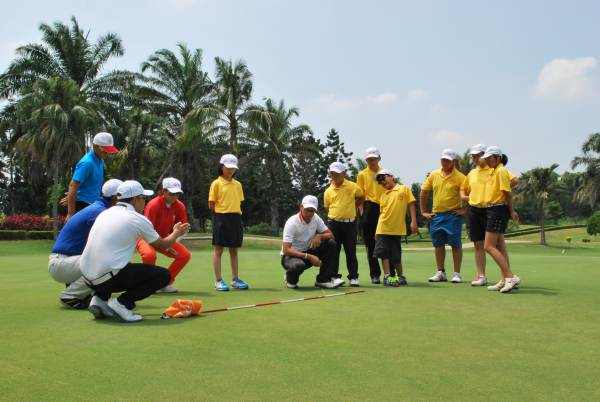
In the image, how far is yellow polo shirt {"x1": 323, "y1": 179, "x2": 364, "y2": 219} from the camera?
284 inches

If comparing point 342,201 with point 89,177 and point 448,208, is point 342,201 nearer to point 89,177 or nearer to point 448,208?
point 448,208

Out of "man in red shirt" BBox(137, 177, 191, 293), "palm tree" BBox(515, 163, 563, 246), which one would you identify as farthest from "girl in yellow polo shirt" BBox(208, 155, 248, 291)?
"palm tree" BBox(515, 163, 563, 246)

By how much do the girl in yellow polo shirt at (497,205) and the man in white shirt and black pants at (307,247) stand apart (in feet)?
7.42

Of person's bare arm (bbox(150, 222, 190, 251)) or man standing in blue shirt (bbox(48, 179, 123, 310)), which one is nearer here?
person's bare arm (bbox(150, 222, 190, 251))

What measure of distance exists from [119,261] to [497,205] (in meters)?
5.04

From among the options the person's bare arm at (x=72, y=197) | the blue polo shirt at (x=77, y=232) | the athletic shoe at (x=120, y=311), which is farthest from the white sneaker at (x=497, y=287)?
the person's bare arm at (x=72, y=197)

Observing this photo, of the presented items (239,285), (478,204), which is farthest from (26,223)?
(478,204)

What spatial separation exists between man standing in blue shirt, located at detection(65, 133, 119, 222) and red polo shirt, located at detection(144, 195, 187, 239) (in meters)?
0.76

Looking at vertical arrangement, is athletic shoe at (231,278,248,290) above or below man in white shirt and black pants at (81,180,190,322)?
below

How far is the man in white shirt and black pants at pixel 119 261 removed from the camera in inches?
170

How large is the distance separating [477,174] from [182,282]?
5175 mm

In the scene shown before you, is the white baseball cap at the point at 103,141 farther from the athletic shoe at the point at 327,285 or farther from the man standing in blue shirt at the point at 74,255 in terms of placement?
the athletic shoe at the point at 327,285

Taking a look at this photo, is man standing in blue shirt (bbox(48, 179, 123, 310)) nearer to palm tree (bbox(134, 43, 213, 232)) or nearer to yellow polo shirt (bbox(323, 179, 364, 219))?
yellow polo shirt (bbox(323, 179, 364, 219))

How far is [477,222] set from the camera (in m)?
7.00
